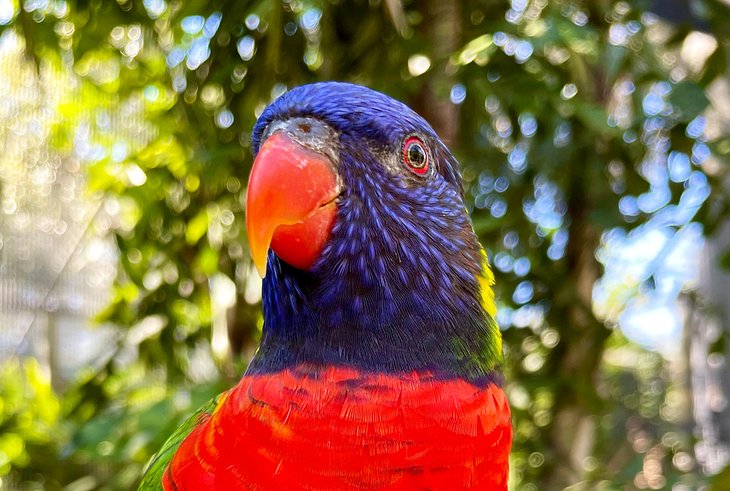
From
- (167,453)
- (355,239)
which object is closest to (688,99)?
(355,239)

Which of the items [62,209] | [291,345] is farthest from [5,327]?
[291,345]

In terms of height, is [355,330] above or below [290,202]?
below

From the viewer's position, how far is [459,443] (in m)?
0.82

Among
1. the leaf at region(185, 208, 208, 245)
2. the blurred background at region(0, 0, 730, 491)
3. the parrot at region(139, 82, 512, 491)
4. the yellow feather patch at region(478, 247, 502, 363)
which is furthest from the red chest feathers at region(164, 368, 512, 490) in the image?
the leaf at region(185, 208, 208, 245)

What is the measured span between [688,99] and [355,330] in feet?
3.01

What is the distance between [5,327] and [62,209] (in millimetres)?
555

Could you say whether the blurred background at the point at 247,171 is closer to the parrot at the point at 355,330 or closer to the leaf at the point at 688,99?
the leaf at the point at 688,99

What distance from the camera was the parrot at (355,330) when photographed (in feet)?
2.60

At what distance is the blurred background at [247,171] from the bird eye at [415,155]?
427 millimetres

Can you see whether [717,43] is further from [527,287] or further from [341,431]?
[341,431]

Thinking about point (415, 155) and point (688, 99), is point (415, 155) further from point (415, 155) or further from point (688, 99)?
point (688, 99)

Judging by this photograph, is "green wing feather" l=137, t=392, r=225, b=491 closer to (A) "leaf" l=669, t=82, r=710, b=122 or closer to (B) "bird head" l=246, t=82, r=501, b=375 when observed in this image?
(B) "bird head" l=246, t=82, r=501, b=375

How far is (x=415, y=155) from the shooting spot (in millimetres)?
922

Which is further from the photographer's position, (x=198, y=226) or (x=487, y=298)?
(x=198, y=226)
